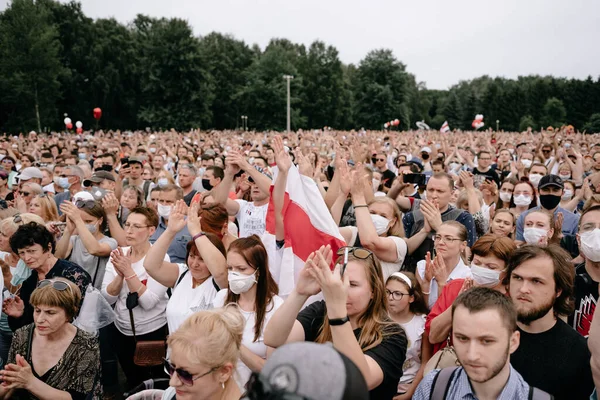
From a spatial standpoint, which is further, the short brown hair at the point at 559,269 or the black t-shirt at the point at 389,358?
the short brown hair at the point at 559,269

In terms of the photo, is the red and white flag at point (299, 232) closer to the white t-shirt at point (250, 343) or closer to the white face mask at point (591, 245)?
the white t-shirt at point (250, 343)

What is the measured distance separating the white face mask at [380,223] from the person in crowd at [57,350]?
2.73m

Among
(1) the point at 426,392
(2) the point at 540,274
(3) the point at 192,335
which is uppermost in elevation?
(2) the point at 540,274

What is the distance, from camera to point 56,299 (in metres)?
3.43

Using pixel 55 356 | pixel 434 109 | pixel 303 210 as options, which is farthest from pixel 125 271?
pixel 434 109

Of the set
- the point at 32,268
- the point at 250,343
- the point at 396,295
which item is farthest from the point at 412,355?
the point at 32,268

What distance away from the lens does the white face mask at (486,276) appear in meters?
3.75

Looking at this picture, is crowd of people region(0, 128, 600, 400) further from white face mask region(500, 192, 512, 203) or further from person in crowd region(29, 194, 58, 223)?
white face mask region(500, 192, 512, 203)

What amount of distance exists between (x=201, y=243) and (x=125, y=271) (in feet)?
2.66

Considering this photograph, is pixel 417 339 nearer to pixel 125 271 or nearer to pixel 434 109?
pixel 125 271

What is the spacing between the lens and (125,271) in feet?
14.3

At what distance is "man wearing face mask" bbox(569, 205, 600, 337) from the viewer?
3561mm

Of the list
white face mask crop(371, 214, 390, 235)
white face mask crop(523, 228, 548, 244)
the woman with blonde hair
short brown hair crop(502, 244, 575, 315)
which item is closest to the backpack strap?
short brown hair crop(502, 244, 575, 315)

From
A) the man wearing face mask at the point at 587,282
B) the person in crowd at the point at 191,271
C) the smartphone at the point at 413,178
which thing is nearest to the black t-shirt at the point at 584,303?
the man wearing face mask at the point at 587,282
